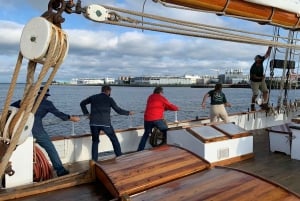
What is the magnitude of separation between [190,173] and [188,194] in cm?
72

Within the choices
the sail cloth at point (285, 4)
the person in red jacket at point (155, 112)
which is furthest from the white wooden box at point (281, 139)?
the sail cloth at point (285, 4)

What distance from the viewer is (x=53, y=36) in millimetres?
2377

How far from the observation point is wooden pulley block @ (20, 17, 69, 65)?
2338 millimetres

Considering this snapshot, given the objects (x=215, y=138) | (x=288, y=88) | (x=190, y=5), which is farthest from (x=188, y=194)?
(x=288, y=88)

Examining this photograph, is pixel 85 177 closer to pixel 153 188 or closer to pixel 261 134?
pixel 153 188

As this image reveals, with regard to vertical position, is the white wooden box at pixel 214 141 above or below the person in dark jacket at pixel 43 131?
below

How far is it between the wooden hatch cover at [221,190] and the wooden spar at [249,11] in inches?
69.0

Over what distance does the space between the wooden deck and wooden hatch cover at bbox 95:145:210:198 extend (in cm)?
15

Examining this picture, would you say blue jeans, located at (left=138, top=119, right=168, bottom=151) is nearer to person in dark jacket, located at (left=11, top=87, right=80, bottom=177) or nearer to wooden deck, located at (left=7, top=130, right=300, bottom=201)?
wooden deck, located at (left=7, top=130, right=300, bottom=201)

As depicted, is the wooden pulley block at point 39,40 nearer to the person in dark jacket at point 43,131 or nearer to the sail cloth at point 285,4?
the sail cloth at point 285,4

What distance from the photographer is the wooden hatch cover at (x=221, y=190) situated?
3199mm

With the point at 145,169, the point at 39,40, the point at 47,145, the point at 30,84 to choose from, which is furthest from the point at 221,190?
the point at 47,145

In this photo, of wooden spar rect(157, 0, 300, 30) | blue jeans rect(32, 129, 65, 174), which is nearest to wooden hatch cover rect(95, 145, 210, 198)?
blue jeans rect(32, 129, 65, 174)

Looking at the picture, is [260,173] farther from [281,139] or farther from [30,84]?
[30,84]
